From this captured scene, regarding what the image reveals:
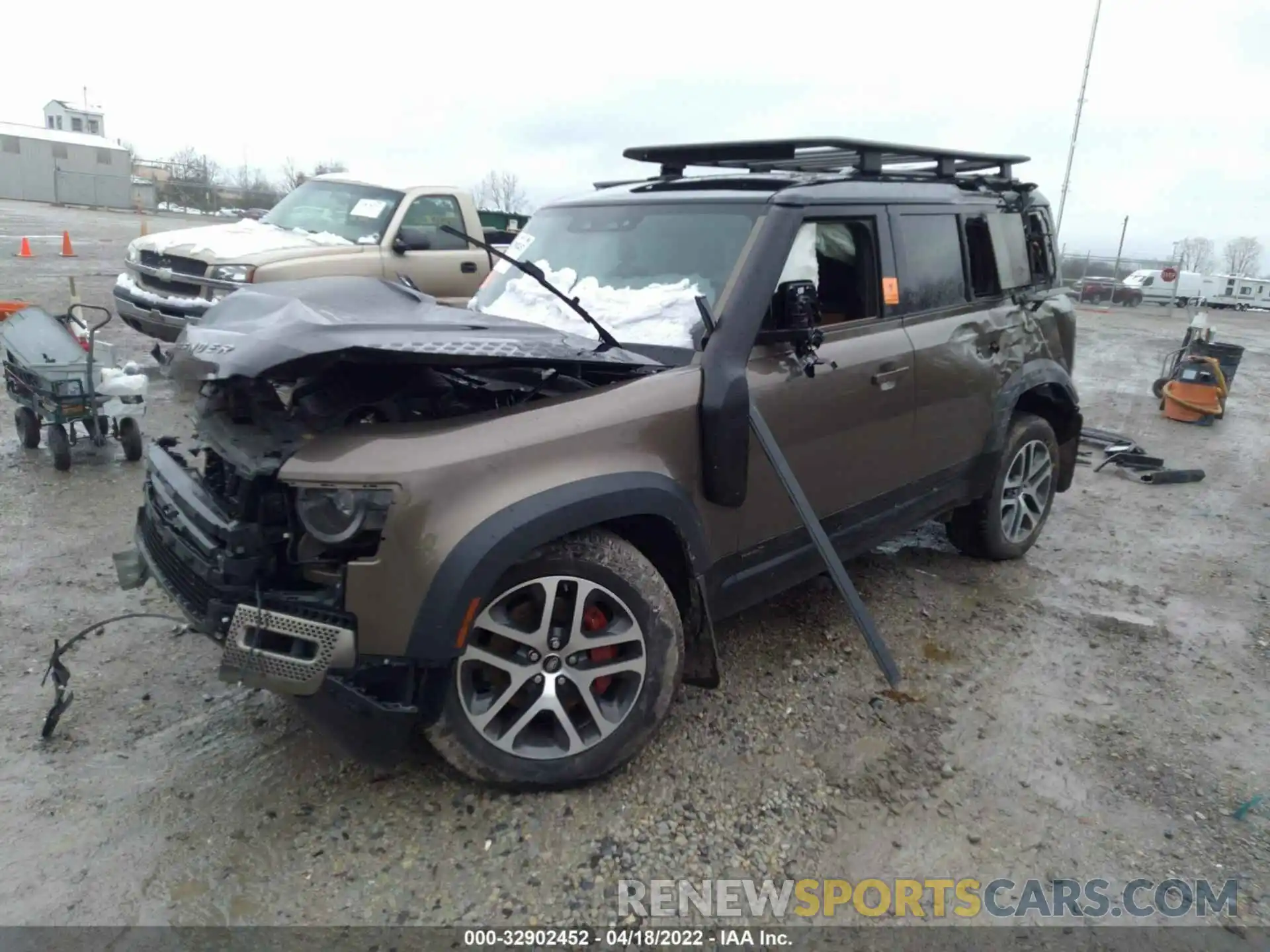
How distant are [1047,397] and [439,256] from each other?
19.2 feet

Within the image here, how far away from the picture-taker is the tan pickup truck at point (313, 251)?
24.9 feet

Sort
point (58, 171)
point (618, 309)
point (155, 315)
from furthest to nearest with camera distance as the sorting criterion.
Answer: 1. point (58, 171)
2. point (155, 315)
3. point (618, 309)

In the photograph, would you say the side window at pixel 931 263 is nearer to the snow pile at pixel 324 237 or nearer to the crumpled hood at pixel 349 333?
the crumpled hood at pixel 349 333

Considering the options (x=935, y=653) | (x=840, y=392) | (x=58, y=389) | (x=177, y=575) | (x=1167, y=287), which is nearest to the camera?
(x=177, y=575)

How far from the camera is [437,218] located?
8.91m

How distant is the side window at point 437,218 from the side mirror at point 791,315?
588 cm

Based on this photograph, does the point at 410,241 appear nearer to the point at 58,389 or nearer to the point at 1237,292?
the point at 58,389

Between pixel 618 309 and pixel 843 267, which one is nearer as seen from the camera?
pixel 618 309

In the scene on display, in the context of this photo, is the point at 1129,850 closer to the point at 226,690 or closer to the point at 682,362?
the point at 682,362

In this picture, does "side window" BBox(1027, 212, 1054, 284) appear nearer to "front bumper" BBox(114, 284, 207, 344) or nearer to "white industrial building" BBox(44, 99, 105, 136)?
"front bumper" BBox(114, 284, 207, 344)

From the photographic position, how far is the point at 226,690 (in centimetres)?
345

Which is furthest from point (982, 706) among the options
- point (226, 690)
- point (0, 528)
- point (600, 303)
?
point (0, 528)

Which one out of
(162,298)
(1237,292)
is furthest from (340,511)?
(1237,292)

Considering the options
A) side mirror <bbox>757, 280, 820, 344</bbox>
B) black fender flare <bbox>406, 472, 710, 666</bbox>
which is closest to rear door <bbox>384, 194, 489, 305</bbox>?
side mirror <bbox>757, 280, 820, 344</bbox>
